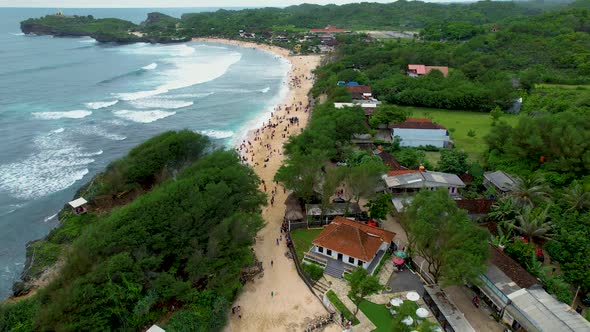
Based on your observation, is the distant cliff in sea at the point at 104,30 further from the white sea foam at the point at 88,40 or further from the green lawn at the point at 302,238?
the green lawn at the point at 302,238

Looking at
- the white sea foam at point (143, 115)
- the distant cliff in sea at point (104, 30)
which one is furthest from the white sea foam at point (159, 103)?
the distant cliff in sea at point (104, 30)

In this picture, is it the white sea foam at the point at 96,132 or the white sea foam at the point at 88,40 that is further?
the white sea foam at the point at 88,40

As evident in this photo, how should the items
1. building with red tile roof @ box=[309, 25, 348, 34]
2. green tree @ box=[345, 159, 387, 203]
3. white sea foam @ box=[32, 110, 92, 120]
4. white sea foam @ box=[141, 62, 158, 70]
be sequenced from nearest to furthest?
green tree @ box=[345, 159, 387, 203], white sea foam @ box=[32, 110, 92, 120], white sea foam @ box=[141, 62, 158, 70], building with red tile roof @ box=[309, 25, 348, 34]

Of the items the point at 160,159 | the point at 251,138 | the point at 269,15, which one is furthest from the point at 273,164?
the point at 269,15

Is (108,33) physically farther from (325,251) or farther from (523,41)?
(325,251)

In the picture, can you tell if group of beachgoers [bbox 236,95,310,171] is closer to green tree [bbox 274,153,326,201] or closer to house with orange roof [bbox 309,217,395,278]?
green tree [bbox 274,153,326,201]

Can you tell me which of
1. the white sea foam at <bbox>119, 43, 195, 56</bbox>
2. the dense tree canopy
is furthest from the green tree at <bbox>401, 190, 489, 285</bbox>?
the white sea foam at <bbox>119, 43, 195, 56</bbox>
